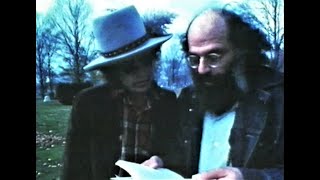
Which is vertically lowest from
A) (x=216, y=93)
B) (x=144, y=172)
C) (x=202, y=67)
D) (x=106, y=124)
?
(x=144, y=172)

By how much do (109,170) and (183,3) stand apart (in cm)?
136

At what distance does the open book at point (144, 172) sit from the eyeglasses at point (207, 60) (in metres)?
0.81

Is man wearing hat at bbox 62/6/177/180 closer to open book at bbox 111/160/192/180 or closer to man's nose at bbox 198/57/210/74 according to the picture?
open book at bbox 111/160/192/180

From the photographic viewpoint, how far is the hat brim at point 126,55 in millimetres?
5934

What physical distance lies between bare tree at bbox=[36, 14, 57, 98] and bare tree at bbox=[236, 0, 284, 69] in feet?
4.75

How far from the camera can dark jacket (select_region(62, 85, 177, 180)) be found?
19.6 ft

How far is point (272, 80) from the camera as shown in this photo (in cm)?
602

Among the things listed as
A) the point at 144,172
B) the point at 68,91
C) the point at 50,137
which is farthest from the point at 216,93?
the point at 50,137

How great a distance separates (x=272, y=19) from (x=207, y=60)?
59 centimetres

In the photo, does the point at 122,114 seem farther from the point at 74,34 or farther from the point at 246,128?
the point at 246,128

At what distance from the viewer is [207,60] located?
5941 mm

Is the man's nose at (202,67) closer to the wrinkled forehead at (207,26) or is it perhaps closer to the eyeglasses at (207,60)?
the eyeglasses at (207,60)
